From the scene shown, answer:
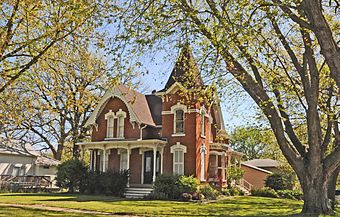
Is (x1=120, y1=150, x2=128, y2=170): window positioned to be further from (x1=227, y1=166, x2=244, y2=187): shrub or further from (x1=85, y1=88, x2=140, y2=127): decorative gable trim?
(x1=227, y1=166, x2=244, y2=187): shrub

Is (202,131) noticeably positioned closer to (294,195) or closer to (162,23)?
(294,195)

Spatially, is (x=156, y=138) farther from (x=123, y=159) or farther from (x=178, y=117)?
(x=123, y=159)

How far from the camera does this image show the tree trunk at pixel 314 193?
13773mm

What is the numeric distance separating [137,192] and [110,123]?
21.1ft

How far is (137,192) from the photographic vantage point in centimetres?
2608

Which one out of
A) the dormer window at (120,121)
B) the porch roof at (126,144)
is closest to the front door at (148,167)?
the porch roof at (126,144)

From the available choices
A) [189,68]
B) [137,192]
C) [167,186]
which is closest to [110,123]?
[137,192]

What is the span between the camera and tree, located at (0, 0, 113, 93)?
1214 centimetres

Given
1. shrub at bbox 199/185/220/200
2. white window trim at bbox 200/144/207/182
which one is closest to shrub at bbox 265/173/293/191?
white window trim at bbox 200/144/207/182

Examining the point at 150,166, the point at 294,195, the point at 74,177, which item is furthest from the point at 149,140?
the point at 294,195

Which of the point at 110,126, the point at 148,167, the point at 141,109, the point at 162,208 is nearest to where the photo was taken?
the point at 162,208

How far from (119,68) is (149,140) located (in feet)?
47.9

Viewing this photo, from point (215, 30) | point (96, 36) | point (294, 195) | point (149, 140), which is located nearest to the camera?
point (215, 30)

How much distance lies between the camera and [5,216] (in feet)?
39.8
